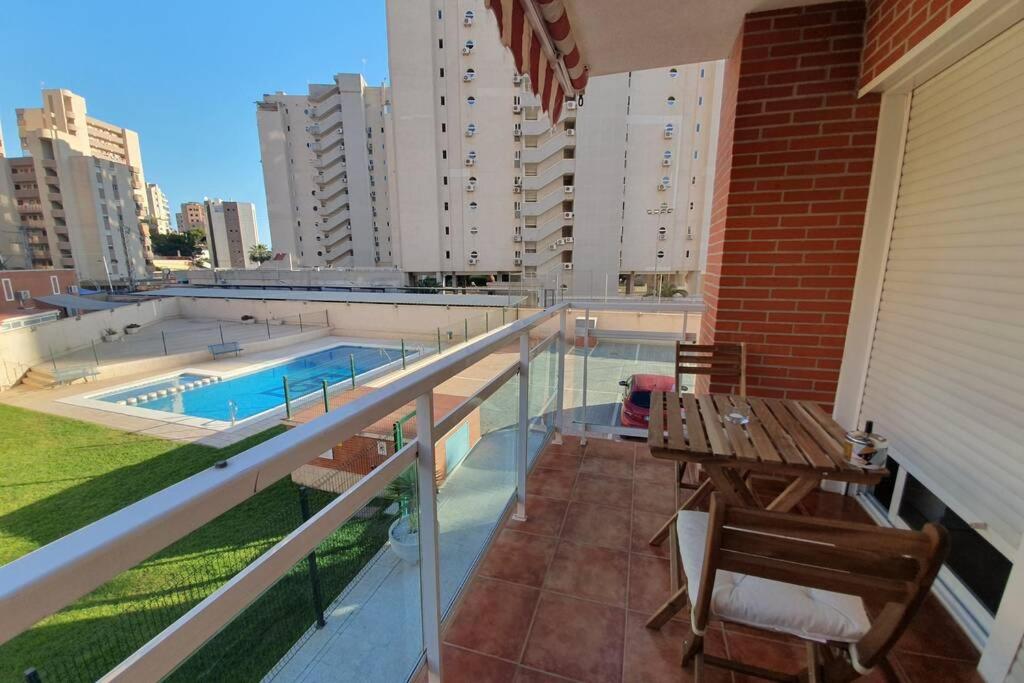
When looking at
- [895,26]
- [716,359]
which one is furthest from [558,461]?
[895,26]

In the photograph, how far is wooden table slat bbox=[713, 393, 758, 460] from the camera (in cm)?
165

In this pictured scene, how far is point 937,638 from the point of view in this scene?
1.71 m

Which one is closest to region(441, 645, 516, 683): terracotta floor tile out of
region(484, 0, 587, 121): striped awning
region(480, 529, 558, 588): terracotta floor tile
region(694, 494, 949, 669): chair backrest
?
region(480, 529, 558, 588): terracotta floor tile

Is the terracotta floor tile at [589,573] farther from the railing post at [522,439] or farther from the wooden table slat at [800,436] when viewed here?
the wooden table slat at [800,436]

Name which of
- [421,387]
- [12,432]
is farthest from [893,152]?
[12,432]

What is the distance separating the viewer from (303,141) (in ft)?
139

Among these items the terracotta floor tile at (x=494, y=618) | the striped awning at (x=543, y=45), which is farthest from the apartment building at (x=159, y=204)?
the terracotta floor tile at (x=494, y=618)

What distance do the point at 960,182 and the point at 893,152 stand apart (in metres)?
0.60

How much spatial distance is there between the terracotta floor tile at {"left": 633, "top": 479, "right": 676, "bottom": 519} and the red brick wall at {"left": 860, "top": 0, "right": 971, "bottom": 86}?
2.58 m

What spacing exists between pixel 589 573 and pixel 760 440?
1.01 metres

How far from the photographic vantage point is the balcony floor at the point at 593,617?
63.0 inches

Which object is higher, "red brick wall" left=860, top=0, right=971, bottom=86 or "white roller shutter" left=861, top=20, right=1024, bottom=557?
"red brick wall" left=860, top=0, right=971, bottom=86

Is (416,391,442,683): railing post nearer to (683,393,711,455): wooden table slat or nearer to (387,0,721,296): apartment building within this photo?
(683,393,711,455): wooden table slat

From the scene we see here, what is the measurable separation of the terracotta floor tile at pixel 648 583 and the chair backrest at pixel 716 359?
1193 millimetres
